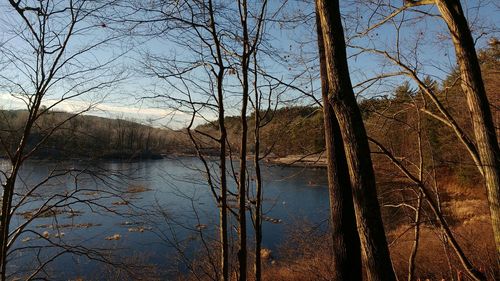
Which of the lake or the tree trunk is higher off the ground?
the tree trunk

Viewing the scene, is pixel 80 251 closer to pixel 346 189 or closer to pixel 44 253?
pixel 346 189

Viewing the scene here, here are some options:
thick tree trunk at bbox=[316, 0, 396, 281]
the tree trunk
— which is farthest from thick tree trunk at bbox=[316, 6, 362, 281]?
the tree trunk

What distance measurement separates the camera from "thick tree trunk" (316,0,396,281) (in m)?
2.78

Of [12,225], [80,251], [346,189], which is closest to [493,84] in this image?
[346,189]

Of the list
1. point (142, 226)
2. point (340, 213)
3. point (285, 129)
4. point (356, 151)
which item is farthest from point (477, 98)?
point (142, 226)

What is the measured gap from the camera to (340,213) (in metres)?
3.25

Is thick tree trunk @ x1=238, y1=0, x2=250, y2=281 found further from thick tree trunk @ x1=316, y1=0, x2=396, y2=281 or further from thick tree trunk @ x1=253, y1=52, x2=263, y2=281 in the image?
→ thick tree trunk @ x1=316, y1=0, x2=396, y2=281

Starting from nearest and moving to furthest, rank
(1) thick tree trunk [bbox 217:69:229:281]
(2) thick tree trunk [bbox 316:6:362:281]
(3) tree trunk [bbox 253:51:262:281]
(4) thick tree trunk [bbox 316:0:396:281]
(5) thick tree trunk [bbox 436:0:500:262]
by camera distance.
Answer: (4) thick tree trunk [bbox 316:0:396:281]
(2) thick tree trunk [bbox 316:6:362:281]
(5) thick tree trunk [bbox 436:0:500:262]
(1) thick tree trunk [bbox 217:69:229:281]
(3) tree trunk [bbox 253:51:262:281]

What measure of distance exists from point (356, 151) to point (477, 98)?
175 centimetres

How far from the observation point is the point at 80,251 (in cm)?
520

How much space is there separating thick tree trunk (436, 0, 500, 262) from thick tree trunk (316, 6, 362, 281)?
1.51 metres

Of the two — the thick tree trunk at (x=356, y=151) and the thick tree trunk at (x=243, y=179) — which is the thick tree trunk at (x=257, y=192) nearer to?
the thick tree trunk at (x=243, y=179)

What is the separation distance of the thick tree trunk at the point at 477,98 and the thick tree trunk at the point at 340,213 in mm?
1507

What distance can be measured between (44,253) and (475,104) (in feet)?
41.6
